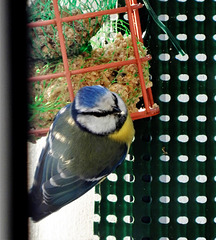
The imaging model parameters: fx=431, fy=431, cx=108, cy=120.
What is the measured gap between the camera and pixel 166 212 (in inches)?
52.6

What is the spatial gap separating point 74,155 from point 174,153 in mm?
380

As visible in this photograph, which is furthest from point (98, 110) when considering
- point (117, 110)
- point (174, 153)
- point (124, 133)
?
point (174, 153)

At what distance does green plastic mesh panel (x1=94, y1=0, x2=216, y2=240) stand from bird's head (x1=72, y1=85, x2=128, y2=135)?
270 mm

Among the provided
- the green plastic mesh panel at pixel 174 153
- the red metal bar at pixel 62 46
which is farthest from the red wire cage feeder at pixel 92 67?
the green plastic mesh panel at pixel 174 153

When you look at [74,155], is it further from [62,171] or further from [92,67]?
[92,67]

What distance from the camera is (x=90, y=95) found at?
918mm

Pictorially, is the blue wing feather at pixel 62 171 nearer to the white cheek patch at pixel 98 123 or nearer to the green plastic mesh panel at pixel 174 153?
the white cheek patch at pixel 98 123

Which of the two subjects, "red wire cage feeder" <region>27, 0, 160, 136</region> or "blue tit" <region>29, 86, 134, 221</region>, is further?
"blue tit" <region>29, 86, 134, 221</region>

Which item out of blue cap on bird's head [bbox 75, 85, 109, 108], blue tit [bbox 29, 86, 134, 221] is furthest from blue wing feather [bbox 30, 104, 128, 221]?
blue cap on bird's head [bbox 75, 85, 109, 108]

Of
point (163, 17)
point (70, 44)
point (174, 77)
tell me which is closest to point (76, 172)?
point (70, 44)

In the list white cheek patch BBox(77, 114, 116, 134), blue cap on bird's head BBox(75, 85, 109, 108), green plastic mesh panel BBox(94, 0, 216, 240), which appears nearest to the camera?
blue cap on bird's head BBox(75, 85, 109, 108)

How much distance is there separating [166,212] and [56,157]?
17.8 inches

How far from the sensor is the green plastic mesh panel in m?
1.30

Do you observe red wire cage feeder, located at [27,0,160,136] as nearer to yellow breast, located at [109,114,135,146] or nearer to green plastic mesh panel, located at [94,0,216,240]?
yellow breast, located at [109,114,135,146]
